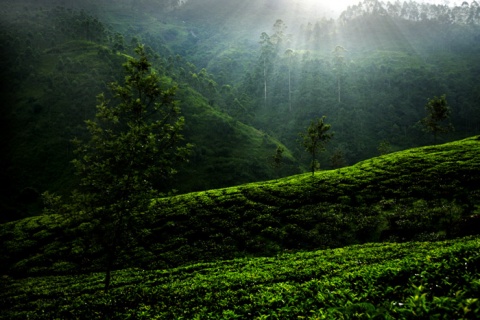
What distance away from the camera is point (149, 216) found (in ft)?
65.4

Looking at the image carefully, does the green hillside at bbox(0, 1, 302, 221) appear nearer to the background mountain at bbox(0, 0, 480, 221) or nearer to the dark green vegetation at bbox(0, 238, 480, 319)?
the background mountain at bbox(0, 0, 480, 221)

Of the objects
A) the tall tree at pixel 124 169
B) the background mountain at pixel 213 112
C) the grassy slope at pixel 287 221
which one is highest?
the background mountain at pixel 213 112

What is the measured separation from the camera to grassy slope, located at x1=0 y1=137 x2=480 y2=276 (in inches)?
1139

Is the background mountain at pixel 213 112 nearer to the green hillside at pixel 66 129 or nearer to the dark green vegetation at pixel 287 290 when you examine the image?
the green hillside at pixel 66 129

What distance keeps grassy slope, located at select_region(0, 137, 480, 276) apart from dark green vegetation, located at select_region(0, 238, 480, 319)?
14.8 ft

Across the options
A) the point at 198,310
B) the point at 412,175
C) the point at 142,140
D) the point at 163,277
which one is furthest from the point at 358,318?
the point at 412,175

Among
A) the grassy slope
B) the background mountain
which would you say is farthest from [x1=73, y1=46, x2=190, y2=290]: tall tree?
the background mountain

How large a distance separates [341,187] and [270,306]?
3328 centimetres

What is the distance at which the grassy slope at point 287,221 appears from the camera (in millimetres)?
28922

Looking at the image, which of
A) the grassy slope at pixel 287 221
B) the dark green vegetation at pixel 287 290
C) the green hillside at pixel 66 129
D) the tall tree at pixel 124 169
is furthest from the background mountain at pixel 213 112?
the tall tree at pixel 124 169

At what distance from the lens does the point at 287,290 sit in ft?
40.6

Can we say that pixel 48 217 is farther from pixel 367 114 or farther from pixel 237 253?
pixel 367 114

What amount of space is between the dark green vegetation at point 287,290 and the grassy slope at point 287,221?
14.8 feet

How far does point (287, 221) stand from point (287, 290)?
22376 mm
